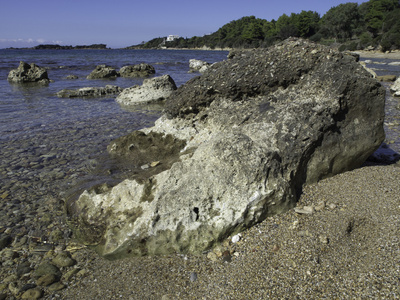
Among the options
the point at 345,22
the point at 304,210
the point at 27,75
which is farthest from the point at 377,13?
the point at 304,210

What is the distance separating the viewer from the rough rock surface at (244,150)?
3273 mm

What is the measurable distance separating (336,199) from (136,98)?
10.4 metres

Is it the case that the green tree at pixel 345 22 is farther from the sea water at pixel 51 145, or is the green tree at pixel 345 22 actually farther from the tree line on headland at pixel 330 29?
the sea water at pixel 51 145

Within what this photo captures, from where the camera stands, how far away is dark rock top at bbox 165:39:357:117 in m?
4.69

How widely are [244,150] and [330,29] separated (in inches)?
3533

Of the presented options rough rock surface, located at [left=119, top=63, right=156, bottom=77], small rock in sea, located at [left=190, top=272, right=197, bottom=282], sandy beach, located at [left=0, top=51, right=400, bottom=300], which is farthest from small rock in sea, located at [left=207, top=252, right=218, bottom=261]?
rough rock surface, located at [left=119, top=63, right=156, bottom=77]

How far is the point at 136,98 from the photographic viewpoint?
41.9 ft

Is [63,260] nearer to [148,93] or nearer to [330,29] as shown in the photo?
[148,93]

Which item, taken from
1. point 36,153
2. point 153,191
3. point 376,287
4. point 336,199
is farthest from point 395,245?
point 36,153

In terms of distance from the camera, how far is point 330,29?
262ft

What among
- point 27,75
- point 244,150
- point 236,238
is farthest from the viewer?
point 27,75

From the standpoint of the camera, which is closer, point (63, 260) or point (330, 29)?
point (63, 260)

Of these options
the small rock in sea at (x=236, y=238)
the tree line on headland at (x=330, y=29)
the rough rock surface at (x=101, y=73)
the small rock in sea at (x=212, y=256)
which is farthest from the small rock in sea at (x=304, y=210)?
the tree line on headland at (x=330, y=29)

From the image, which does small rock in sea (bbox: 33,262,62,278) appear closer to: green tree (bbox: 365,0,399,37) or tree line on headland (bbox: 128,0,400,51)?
tree line on headland (bbox: 128,0,400,51)
